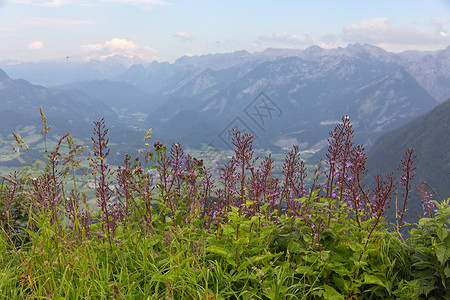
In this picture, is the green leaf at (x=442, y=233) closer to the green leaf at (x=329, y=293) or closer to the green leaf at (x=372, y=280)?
the green leaf at (x=372, y=280)

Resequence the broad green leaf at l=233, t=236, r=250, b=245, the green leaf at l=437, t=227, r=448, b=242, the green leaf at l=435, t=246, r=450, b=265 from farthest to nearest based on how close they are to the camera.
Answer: the broad green leaf at l=233, t=236, r=250, b=245 < the green leaf at l=437, t=227, r=448, b=242 < the green leaf at l=435, t=246, r=450, b=265

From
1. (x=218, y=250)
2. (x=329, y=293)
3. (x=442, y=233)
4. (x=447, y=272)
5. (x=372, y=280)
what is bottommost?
(x=329, y=293)

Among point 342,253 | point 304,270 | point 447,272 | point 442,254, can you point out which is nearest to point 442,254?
point 442,254

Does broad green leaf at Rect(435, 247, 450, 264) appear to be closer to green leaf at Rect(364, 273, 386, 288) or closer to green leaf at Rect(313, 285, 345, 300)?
green leaf at Rect(364, 273, 386, 288)

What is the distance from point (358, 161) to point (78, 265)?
3.61m

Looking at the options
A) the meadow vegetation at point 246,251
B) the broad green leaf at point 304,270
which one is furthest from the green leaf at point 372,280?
the broad green leaf at point 304,270

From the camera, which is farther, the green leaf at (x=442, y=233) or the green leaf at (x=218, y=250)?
the green leaf at (x=218, y=250)

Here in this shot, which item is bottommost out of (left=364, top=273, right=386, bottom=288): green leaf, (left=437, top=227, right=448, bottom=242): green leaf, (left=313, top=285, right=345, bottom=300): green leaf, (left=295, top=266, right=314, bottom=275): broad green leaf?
(left=313, top=285, right=345, bottom=300): green leaf

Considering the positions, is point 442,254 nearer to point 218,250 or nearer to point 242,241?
point 242,241

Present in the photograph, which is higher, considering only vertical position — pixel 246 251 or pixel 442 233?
pixel 442 233

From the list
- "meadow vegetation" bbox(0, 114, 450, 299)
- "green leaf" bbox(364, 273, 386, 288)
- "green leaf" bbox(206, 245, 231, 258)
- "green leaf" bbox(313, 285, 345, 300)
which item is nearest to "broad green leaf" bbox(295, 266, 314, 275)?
"meadow vegetation" bbox(0, 114, 450, 299)

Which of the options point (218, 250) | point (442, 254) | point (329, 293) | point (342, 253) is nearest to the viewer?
point (442, 254)

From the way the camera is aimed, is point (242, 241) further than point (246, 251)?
No

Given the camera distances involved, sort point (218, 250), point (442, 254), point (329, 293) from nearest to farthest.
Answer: point (442, 254), point (329, 293), point (218, 250)
